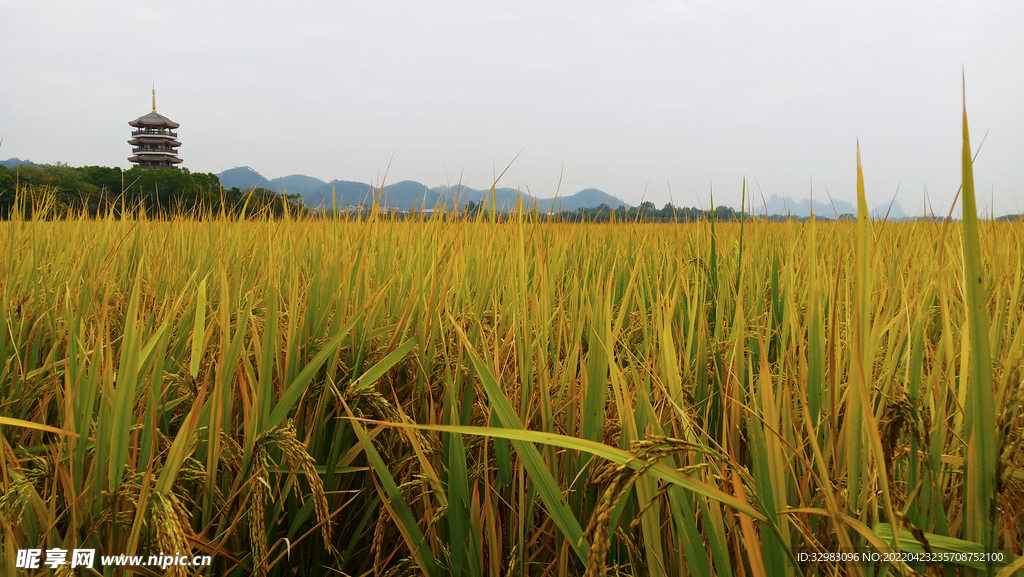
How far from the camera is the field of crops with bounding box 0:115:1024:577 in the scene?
48 centimetres

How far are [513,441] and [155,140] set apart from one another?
5837cm

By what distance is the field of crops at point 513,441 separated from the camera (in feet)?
1.58

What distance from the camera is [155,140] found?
4591cm

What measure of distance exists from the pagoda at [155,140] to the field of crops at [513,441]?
5504 cm

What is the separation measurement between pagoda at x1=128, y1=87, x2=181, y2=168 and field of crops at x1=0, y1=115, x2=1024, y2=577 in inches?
2167

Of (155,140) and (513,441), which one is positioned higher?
(155,140)

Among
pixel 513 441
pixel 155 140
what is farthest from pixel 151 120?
pixel 513 441

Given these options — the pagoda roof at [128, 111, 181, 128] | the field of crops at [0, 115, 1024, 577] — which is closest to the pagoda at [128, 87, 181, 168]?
the pagoda roof at [128, 111, 181, 128]

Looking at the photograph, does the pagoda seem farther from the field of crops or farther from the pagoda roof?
the field of crops

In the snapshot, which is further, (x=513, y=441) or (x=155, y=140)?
(x=155, y=140)

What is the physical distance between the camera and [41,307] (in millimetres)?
1190

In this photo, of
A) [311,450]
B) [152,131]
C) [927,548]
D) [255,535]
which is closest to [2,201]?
[311,450]

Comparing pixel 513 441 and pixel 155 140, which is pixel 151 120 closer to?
pixel 155 140

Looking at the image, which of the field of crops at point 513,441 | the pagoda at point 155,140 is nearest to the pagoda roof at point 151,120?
the pagoda at point 155,140
